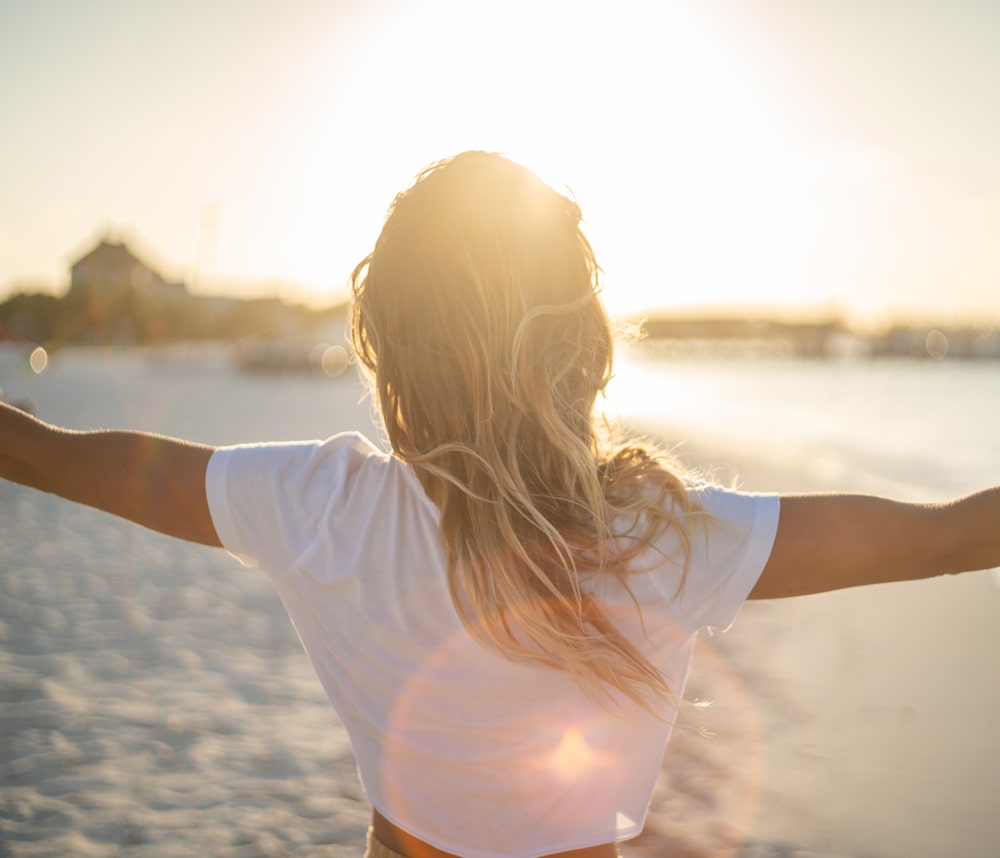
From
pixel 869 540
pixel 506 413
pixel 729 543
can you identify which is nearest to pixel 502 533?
pixel 506 413

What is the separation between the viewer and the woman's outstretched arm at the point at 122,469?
51.5 inches

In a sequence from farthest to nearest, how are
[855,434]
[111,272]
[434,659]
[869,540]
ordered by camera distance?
1. [111,272]
2. [855,434]
3. [434,659]
4. [869,540]

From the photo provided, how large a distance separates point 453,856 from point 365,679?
1.10 feet

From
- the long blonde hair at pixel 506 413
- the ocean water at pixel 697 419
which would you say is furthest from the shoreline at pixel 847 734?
the long blonde hair at pixel 506 413

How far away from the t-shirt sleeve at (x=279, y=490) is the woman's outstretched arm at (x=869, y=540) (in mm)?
646

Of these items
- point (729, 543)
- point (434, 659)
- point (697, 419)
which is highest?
point (729, 543)

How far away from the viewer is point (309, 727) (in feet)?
14.4

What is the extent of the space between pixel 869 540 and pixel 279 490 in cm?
86

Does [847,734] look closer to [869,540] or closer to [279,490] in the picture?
[869,540]

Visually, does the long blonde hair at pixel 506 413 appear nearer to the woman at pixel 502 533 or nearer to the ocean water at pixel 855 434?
the woman at pixel 502 533

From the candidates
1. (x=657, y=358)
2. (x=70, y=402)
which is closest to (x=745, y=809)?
(x=70, y=402)

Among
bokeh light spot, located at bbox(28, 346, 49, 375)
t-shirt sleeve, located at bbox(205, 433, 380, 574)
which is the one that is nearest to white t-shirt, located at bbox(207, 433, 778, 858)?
t-shirt sleeve, located at bbox(205, 433, 380, 574)

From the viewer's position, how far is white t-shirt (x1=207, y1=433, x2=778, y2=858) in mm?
1234

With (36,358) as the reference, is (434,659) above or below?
below
